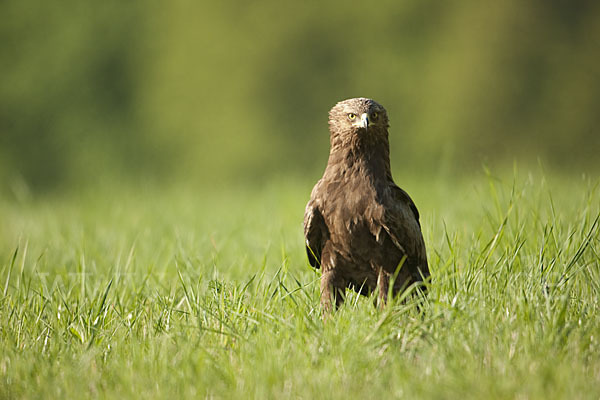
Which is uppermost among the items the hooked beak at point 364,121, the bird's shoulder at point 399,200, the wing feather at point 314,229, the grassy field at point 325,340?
the hooked beak at point 364,121

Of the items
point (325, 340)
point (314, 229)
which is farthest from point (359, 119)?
point (325, 340)

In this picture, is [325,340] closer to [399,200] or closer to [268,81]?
[399,200]

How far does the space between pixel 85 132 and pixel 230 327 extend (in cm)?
1219

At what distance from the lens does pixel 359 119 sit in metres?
3.26

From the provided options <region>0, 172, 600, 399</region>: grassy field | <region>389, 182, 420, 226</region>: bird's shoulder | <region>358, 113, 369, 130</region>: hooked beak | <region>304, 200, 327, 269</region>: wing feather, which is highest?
<region>358, 113, 369, 130</region>: hooked beak

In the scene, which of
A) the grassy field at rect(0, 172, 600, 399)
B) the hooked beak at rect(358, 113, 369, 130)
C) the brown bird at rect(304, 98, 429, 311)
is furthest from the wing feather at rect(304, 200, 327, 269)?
the hooked beak at rect(358, 113, 369, 130)

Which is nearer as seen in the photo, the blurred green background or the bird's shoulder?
the bird's shoulder

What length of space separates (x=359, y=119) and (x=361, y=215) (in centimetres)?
50

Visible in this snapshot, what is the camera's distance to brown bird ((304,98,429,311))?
3.26 metres

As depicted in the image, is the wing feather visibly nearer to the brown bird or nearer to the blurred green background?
the brown bird

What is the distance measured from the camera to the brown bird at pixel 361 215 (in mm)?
3264

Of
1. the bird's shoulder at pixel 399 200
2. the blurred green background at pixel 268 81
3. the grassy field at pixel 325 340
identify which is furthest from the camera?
the blurred green background at pixel 268 81

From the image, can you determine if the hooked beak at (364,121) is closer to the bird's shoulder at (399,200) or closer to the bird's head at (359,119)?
the bird's head at (359,119)

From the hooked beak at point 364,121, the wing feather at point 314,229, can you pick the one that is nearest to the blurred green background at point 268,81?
the wing feather at point 314,229
